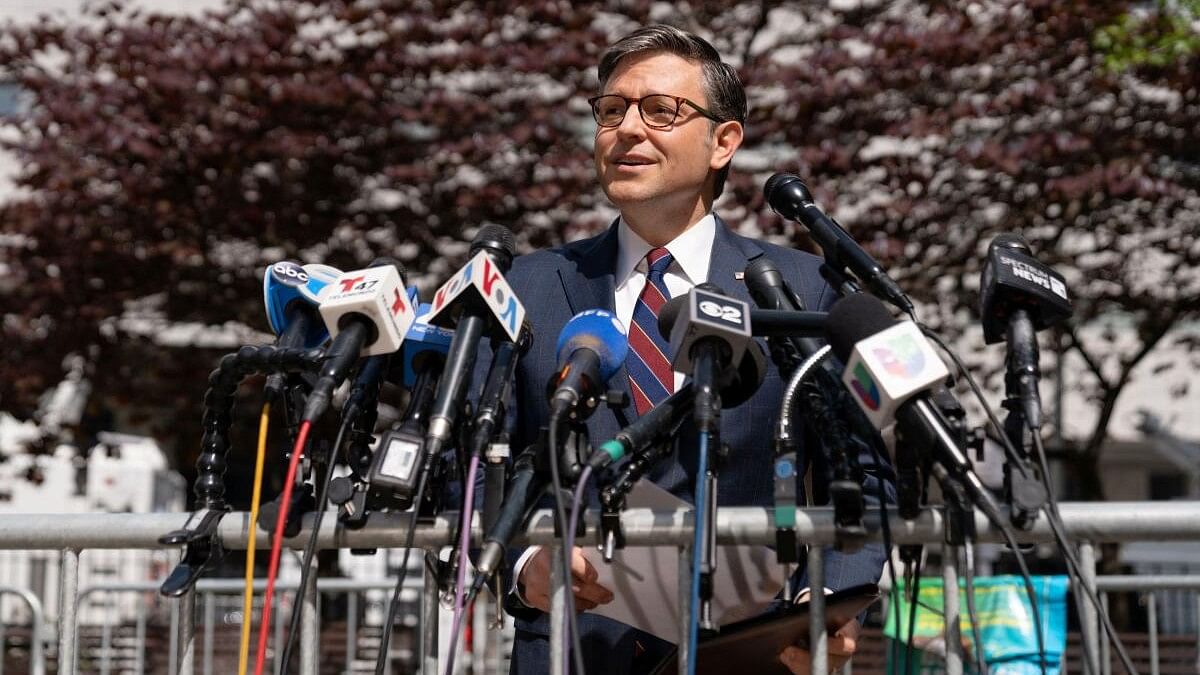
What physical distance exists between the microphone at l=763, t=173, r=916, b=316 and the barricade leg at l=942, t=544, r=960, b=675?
40cm

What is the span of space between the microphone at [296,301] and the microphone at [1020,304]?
1118 mm

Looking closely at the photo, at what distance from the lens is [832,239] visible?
2559 mm

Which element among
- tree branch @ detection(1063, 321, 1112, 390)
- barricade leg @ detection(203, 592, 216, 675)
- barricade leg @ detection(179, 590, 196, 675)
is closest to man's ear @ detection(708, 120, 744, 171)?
barricade leg @ detection(179, 590, 196, 675)

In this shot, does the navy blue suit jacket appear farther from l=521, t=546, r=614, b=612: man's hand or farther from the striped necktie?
l=521, t=546, r=614, b=612: man's hand

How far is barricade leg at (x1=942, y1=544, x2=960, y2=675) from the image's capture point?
7.78 feet

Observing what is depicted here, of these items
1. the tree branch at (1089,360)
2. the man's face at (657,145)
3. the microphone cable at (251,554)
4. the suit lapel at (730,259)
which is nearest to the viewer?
the microphone cable at (251,554)

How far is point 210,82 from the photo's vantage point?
9.63m

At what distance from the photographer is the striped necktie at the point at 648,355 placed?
300 cm

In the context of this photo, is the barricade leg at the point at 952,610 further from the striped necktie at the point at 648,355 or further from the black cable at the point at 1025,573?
the striped necktie at the point at 648,355

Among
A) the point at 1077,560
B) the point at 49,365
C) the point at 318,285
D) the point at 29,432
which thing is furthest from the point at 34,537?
the point at 29,432

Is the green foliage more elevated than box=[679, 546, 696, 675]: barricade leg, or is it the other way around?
the green foliage

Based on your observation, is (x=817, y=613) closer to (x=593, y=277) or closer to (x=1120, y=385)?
(x=593, y=277)

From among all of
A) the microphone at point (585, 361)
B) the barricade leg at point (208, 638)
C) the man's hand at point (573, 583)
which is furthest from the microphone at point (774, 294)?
the barricade leg at point (208, 638)

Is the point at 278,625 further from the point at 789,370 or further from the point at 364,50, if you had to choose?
the point at 789,370
